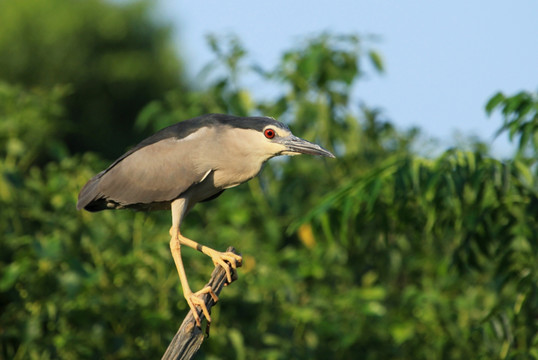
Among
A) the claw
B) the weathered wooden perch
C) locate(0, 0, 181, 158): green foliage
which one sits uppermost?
locate(0, 0, 181, 158): green foliage

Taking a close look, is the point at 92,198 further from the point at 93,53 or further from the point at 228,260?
the point at 93,53

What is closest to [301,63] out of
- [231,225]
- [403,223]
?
[231,225]

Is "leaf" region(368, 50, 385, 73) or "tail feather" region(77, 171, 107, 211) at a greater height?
"leaf" region(368, 50, 385, 73)

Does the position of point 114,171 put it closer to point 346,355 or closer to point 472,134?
point 346,355

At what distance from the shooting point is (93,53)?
1331 inches

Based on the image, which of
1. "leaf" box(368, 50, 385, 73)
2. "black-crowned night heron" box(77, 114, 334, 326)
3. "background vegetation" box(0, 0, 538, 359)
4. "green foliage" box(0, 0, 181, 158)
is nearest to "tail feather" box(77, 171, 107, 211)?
"black-crowned night heron" box(77, 114, 334, 326)

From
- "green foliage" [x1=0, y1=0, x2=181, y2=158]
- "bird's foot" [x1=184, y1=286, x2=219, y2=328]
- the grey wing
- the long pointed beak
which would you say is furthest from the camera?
"green foliage" [x1=0, y1=0, x2=181, y2=158]

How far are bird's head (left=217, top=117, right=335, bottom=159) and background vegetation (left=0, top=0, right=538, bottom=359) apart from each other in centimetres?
A: 68

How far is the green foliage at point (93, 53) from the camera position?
31.5 m

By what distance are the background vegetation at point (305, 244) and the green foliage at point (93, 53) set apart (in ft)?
75.9

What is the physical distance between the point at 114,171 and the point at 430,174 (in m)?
1.66

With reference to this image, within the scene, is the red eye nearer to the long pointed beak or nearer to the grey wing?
the long pointed beak

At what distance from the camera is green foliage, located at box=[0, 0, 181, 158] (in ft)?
103

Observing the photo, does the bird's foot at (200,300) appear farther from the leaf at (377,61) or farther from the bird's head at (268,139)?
the leaf at (377,61)
